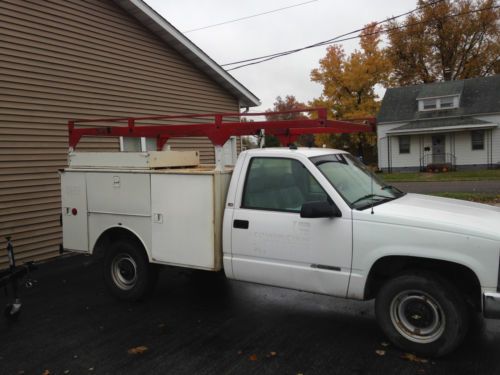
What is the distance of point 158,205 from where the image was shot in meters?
5.64

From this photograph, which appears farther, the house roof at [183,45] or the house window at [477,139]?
the house window at [477,139]

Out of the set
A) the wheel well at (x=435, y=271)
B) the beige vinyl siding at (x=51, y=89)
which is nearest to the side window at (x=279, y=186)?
the wheel well at (x=435, y=271)

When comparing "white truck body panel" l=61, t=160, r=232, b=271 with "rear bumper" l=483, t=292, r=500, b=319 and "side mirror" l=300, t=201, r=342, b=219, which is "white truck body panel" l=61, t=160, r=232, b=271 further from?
"rear bumper" l=483, t=292, r=500, b=319

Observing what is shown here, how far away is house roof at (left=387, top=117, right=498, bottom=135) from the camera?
29517 mm

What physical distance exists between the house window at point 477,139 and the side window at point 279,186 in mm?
29241

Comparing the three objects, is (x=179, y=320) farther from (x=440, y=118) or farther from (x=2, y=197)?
(x=440, y=118)

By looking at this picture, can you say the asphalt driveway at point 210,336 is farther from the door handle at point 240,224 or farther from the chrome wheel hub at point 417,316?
the door handle at point 240,224

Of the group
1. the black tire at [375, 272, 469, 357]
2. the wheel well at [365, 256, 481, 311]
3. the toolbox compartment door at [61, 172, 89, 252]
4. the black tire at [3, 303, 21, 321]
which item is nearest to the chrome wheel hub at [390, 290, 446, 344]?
the black tire at [375, 272, 469, 357]

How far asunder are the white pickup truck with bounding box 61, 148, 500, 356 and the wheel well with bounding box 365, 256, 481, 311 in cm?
1

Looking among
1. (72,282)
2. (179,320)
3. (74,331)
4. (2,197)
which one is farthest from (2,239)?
(179,320)

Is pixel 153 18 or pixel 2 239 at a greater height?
pixel 153 18

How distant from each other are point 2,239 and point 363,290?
6.48 metres

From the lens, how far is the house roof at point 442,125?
96.8 ft

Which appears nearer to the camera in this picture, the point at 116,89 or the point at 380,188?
the point at 380,188
